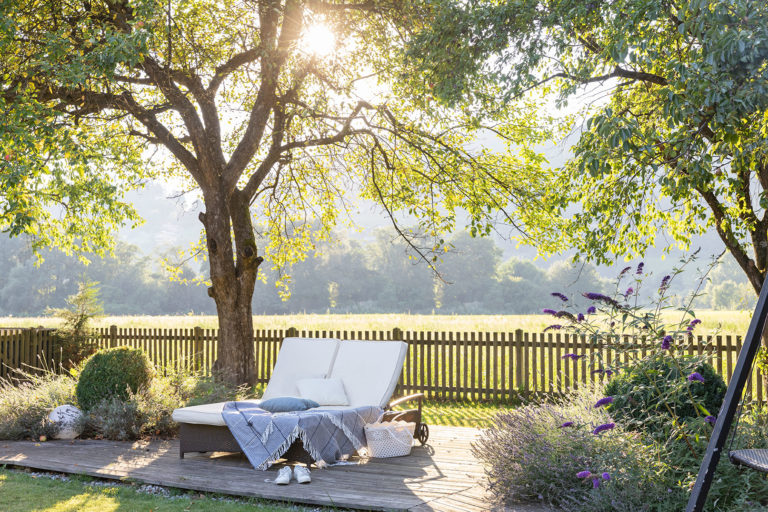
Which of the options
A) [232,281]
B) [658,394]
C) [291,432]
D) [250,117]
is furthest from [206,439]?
[250,117]

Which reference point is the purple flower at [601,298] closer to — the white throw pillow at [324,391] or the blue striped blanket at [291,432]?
the blue striped blanket at [291,432]

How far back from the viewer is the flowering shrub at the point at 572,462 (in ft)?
13.5

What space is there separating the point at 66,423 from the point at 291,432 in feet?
10.2

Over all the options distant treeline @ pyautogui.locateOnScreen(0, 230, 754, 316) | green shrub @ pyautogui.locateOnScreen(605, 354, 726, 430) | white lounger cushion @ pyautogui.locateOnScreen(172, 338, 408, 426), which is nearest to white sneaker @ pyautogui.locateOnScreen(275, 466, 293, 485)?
white lounger cushion @ pyautogui.locateOnScreen(172, 338, 408, 426)

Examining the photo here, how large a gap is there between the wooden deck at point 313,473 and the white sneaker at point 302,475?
0.17 feet

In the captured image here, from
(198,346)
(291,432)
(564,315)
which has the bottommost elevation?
(291,432)

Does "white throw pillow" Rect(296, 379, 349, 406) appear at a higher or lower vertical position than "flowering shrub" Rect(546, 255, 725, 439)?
lower

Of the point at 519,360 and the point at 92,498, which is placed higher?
the point at 519,360

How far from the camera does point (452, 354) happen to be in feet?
38.1

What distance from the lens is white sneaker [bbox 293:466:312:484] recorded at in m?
5.35

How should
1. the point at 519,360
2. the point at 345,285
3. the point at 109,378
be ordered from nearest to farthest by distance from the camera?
the point at 109,378, the point at 519,360, the point at 345,285

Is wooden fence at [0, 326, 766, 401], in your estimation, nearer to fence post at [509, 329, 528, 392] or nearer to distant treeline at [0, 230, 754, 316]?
fence post at [509, 329, 528, 392]

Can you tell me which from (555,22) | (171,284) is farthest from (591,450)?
(171,284)

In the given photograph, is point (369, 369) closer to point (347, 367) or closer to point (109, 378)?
point (347, 367)
